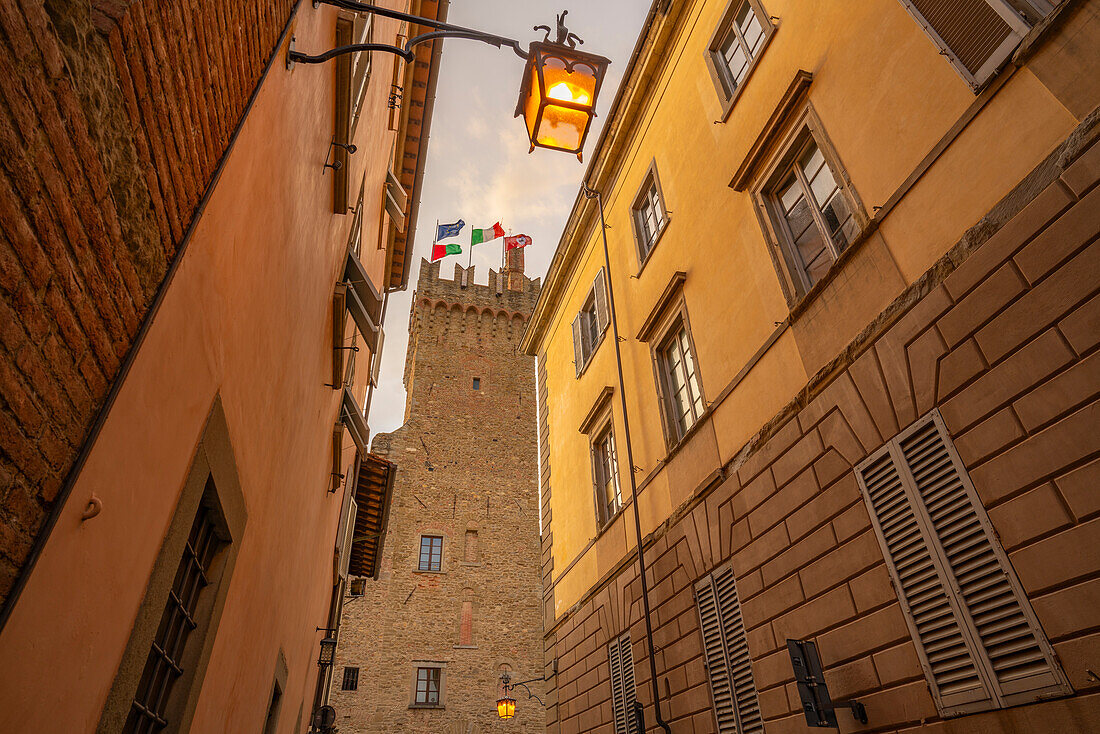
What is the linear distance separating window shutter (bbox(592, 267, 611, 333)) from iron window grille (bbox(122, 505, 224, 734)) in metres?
7.27

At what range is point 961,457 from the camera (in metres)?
3.76

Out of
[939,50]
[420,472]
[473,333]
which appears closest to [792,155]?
[939,50]

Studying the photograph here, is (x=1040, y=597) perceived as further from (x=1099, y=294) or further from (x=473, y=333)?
(x=473, y=333)

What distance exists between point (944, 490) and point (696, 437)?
10.7ft

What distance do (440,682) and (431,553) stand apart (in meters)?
4.82

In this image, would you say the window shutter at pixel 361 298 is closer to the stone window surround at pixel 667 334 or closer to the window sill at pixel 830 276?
the stone window surround at pixel 667 334

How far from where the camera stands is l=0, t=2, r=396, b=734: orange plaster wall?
1822mm

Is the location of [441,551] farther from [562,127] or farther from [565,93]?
[565,93]

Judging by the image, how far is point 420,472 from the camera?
2808 cm

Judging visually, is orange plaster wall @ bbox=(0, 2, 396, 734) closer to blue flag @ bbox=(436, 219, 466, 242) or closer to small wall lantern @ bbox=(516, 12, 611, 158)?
small wall lantern @ bbox=(516, 12, 611, 158)

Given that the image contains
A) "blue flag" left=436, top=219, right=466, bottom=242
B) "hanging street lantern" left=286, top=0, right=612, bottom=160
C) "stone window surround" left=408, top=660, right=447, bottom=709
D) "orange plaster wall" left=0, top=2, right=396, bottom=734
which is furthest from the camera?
"blue flag" left=436, top=219, right=466, bottom=242

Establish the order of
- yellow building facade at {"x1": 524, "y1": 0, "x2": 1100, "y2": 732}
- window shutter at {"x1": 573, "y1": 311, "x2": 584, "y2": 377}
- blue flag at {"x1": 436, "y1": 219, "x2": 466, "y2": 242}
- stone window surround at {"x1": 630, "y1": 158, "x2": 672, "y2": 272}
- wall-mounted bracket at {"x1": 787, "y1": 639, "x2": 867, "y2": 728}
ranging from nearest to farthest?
yellow building facade at {"x1": 524, "y1": 0, "x2": 1100, "y2": 732}, wall-mounted bracket at {"x1": 787, "y1": 639, "x2": 867, "y2": 728}, stone window surround at {"x1": 630, "y1": 158, "x2": 672, "y2": 272}, window shutter at {"x1": 573, "y1": 311, "x2": 584, "y2": 377}, blue flag at {"x1": 436, "y1": 219, "x2": 466, "y2": 242}

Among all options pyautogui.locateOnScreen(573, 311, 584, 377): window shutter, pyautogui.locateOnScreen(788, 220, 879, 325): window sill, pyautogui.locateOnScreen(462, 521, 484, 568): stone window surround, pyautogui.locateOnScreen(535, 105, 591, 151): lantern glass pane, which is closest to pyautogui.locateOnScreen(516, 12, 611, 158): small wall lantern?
pyautogui.locateOnScreen(535, 105, 591, 151): lantern glass pane

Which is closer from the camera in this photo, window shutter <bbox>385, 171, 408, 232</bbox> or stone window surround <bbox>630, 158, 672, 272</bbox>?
stone window surround <bbox>630, 158, 672, 272</bbox>
